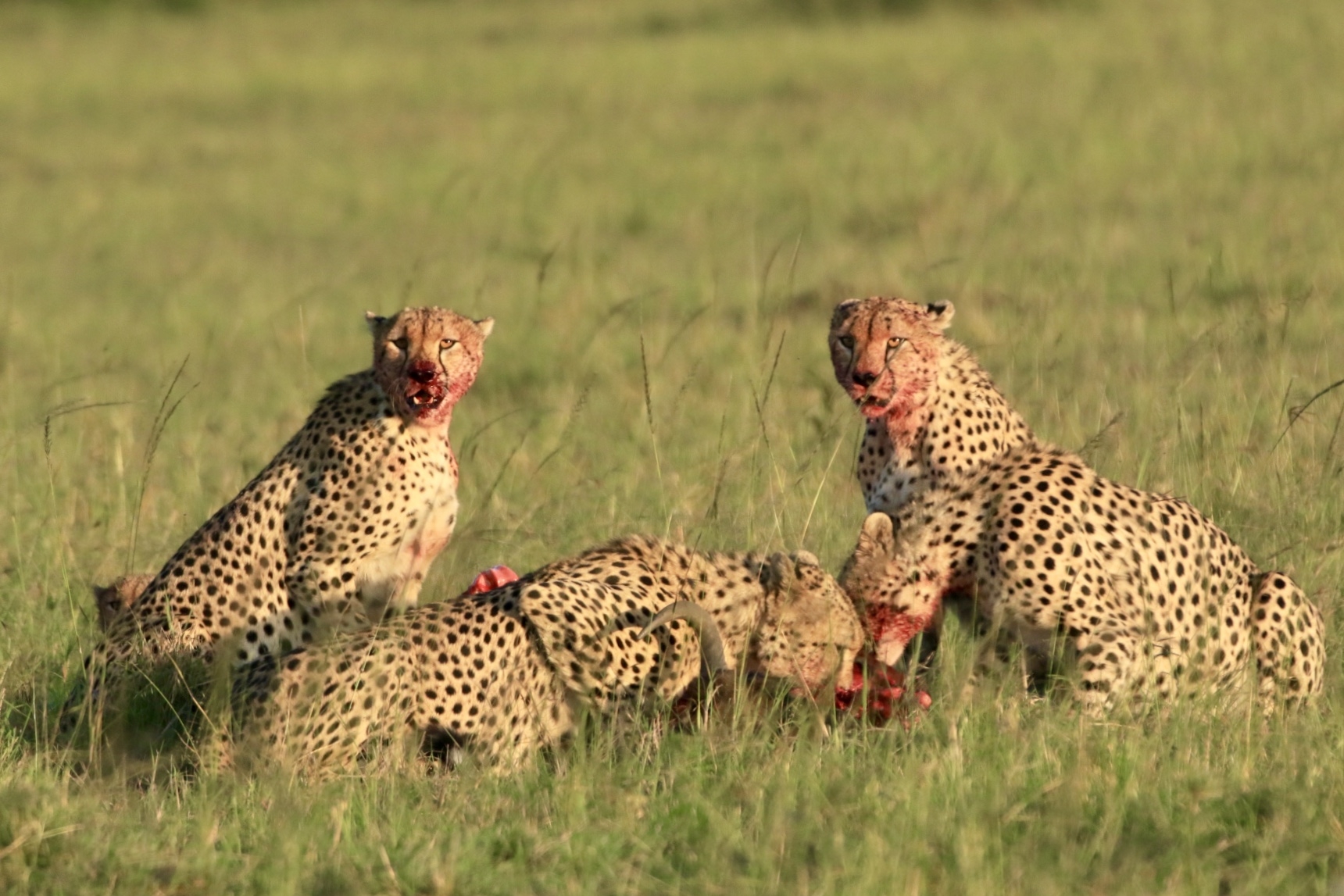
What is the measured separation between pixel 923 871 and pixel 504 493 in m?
3.52

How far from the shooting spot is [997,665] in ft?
15.4

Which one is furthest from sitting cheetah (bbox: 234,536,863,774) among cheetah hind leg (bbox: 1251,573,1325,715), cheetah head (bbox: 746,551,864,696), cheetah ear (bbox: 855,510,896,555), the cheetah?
cheetah hind leg (bbox: 1251,573,1325,715)

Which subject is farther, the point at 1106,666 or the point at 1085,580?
the point at 1085,580

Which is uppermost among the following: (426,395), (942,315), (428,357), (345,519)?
(942,315)

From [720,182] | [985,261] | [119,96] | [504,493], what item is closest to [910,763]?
[504,493]

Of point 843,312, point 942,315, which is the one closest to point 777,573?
point 843,312

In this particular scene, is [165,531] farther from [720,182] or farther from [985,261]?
[720,182]

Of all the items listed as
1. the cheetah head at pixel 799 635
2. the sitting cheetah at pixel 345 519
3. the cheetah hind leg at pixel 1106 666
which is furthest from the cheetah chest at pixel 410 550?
the cheetah hind leg at pixel 1106 666

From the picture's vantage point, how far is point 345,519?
5473 millimetres

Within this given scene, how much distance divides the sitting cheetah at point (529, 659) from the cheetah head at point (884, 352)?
0.48 metres

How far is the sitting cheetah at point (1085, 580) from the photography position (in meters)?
4.72

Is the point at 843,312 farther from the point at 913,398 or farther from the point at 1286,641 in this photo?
the point at 1286,641

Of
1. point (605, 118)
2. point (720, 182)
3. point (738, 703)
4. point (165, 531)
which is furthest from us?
point (605, 118)

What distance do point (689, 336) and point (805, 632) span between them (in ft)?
15.7
